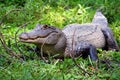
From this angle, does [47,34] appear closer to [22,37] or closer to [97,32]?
[22,37]

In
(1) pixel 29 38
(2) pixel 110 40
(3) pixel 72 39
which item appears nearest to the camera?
(1) pixel 29 38

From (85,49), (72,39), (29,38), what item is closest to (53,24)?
(85,49)

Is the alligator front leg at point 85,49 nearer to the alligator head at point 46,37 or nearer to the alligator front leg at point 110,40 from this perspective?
the alligator head at point 46,37

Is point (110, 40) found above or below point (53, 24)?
below

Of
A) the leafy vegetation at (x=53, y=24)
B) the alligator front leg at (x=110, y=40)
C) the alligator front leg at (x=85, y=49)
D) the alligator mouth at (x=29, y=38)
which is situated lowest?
the alligator front leg at (x=110, y=40)

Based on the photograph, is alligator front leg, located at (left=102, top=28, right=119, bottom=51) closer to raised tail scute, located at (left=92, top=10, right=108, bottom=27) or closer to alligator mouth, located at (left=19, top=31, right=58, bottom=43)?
raised tail scute, located at (left=92, top=10, right=108, bottom=27)

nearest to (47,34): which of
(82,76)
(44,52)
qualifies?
(44,52)

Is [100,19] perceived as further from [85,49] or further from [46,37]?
[46,37]

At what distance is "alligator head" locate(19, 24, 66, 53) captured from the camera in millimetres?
5184

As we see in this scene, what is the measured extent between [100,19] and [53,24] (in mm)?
807

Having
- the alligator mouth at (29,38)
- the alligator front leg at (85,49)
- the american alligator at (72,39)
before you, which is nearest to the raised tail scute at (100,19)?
the american alligator at (72,39)

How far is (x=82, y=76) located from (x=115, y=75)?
0.38 m

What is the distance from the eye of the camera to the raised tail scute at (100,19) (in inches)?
276

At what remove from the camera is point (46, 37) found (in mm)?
5391
